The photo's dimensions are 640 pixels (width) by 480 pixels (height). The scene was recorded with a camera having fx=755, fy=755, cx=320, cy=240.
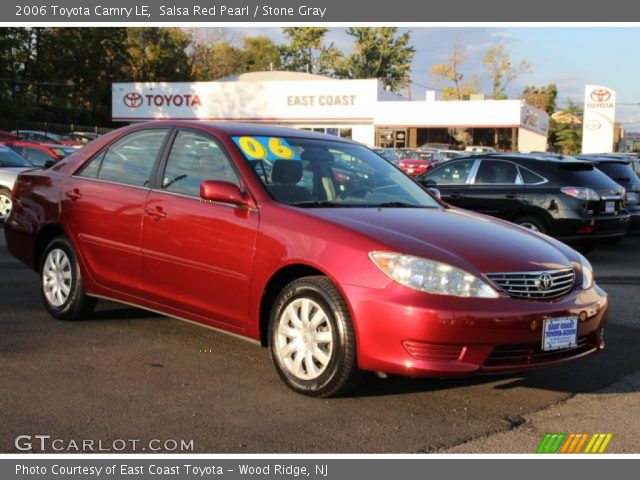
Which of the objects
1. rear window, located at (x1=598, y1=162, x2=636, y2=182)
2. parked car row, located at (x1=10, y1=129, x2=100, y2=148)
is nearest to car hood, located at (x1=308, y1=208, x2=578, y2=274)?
rear window, located at (x1=598, y1=162, x2=636, y2=182)

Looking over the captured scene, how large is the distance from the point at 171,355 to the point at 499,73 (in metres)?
79.8

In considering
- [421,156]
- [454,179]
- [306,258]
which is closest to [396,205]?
[306,258]

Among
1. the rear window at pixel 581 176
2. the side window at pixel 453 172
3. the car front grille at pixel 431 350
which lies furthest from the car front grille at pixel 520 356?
the side window at pixel 453 172

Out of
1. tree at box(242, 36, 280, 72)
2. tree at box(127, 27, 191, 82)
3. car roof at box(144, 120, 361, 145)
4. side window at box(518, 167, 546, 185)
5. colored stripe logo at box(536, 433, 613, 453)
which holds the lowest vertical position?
colored stripe logo at box(536, 433, 613, 453)

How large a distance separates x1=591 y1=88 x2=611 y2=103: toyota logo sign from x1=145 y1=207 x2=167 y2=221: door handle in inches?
1892

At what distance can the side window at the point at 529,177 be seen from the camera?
11.2 meters

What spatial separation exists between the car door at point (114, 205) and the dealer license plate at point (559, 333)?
2939 millimetres

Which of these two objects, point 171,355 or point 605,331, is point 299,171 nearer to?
point 171,355

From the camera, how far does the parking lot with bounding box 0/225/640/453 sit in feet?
13.0

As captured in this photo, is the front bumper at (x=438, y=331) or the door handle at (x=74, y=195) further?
the door handle at (x=74, y=195)

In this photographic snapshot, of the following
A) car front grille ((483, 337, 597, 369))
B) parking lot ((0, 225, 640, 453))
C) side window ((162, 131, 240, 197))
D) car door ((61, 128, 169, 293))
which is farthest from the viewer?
car door ((61, 128, 169, 293))

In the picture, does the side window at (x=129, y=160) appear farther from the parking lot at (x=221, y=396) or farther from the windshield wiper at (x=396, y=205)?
the windshield wiper at (x=396, y=205)

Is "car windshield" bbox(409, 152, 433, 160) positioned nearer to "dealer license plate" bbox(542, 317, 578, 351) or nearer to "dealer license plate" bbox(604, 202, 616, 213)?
"dealer license plate" bbox(604, 202, 616, 213)
